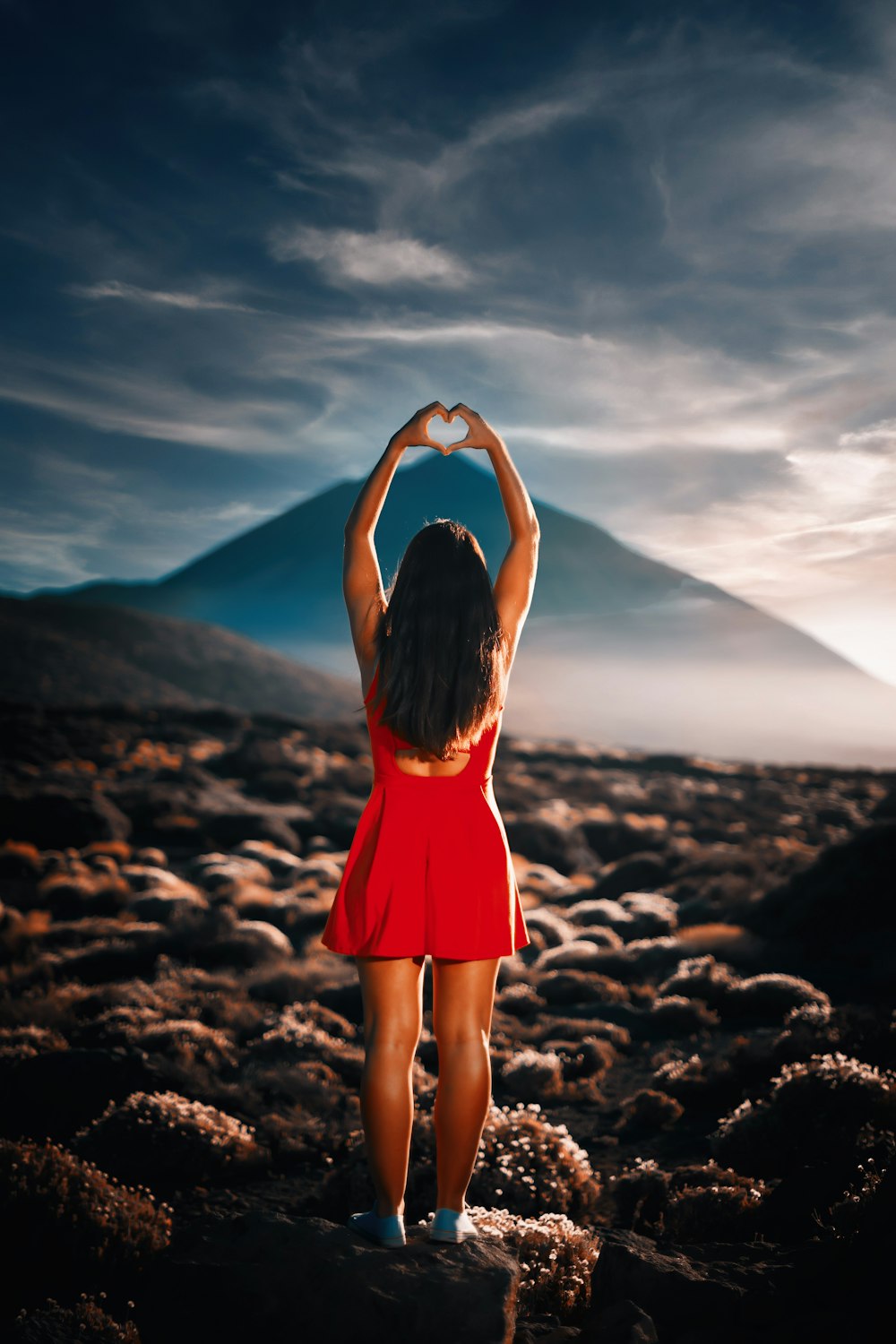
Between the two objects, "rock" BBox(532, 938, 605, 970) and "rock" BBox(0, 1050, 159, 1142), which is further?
"rock" BBox(532, 938, 605, 970)

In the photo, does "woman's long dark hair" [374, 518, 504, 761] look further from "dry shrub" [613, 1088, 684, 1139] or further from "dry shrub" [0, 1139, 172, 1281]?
"dry shrub" [613, 1088, 684, 1139]

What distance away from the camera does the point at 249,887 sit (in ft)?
48.9

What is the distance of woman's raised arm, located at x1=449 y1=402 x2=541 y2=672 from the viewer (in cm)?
326

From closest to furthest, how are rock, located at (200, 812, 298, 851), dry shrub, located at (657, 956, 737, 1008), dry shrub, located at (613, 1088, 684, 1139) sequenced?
dry shrub, located at (613, 1088, 684, 1139) < dry shrub, located at (657, 956, 737, 1008) < rock, located at (200, 812, 298, 851)

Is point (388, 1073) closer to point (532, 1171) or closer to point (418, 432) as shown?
point (418, 432)

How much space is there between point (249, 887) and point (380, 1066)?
41.3 ft

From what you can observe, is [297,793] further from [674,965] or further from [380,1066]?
[380,1066]

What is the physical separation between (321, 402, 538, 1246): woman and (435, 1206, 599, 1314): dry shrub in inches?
21.2

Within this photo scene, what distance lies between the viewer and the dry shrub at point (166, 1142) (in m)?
5.14

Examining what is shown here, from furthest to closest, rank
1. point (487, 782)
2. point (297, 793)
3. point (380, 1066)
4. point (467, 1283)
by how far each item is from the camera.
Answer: point (297, 793) → point (487, 782) → point (380, 1066) → point (467, 1283)

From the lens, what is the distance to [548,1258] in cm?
368

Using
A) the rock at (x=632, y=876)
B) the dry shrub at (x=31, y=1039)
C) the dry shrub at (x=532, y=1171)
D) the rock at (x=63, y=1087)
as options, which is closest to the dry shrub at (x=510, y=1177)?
the dry shrub at (x=532, y=1171)

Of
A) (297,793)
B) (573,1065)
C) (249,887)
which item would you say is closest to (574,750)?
(297,793)

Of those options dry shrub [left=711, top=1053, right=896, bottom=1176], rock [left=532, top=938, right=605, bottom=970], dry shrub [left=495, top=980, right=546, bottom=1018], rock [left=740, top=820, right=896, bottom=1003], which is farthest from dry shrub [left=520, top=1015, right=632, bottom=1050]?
dry shrub [left=711, top=1053, right=896, bottom=1176]
